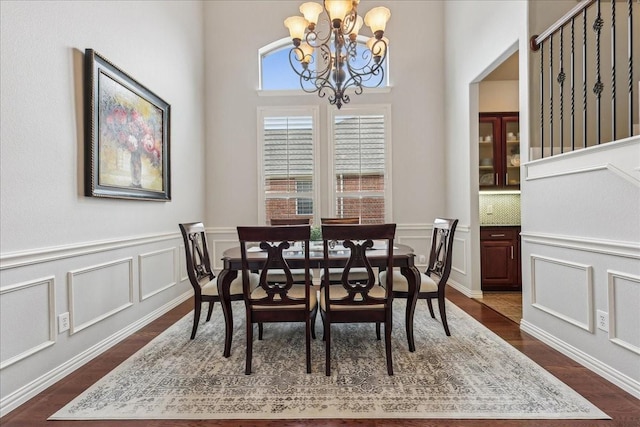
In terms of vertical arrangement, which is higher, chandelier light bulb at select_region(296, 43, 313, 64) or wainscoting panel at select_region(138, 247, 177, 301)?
chandelier light bulb at select_region(296, 43, 313, 64)

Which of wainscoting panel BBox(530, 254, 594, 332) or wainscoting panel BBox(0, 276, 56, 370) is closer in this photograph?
wainscoting panel BBox(0, 276, 56, 370)

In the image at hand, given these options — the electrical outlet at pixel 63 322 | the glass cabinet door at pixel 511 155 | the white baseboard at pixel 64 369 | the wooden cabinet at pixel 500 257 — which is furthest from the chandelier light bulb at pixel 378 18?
the white baseboard at pixel 64 369

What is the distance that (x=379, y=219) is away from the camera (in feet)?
16.9

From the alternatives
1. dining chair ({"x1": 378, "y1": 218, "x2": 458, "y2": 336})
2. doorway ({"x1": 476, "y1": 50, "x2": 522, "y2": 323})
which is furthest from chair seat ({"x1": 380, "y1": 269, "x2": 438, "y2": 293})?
doorway ({"x1": 476, "y1": 50, "x2": 522, "y2": 323})

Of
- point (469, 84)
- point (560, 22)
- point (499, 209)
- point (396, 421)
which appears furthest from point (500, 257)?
point (396, 421)

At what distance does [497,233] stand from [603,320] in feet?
7.89

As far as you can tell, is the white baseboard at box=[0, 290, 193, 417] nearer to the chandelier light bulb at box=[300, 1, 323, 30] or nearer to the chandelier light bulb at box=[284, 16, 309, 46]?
the chandelier light bulb at box=[284, 16, 309, 46]

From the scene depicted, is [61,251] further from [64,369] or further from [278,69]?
[278,69]

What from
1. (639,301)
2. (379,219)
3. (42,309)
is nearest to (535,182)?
(639,301)

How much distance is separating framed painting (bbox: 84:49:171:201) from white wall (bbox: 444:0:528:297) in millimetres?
3472

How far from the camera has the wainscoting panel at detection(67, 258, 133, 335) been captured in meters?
2.45

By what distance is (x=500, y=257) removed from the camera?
453cm

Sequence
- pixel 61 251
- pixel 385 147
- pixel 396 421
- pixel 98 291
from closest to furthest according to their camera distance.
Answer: pixel 396 421, pixel 61 251, pixel 98 291, pixel 385 147

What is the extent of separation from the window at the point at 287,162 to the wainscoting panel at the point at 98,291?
2.34 metres
